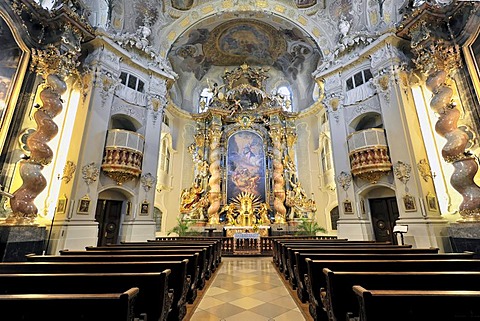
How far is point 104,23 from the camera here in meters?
10.7

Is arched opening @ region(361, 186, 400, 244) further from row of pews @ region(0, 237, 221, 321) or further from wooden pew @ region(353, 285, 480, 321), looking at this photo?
wooden pew @ region(353, 285, 480, 321)

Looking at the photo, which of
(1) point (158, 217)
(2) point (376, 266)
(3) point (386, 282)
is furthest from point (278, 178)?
(3) point (386, 282)

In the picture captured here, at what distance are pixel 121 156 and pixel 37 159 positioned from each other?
9.96 feet

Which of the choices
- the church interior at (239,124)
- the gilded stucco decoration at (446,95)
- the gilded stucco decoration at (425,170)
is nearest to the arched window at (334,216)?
the church interior at (239,124)

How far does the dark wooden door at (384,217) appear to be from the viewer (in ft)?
30.7

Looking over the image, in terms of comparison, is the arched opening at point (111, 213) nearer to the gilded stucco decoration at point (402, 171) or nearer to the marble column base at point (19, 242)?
the marble column base at point (19, 242)

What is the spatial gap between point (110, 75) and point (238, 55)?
390 inches

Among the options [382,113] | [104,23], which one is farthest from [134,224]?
[382,113]

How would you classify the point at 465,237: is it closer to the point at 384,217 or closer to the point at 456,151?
the point at 456,151

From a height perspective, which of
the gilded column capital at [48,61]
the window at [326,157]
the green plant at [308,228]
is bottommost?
the green plant at [308,228]

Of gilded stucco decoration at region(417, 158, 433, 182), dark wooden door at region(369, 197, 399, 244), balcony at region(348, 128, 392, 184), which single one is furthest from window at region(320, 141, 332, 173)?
gilded stucco decoration at region(417, 158, 433, 182)

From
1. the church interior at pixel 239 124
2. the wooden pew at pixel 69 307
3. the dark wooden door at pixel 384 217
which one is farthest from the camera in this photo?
the dark wooden door at pixel 384 217

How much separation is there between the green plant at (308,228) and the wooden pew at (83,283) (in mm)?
11895

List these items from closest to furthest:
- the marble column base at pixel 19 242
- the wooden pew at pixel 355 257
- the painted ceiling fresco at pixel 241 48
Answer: the wooden pew at pixel 355 257
the marble column base at pixel 19 242
the painted ceiling fresco at pixel 241 48
